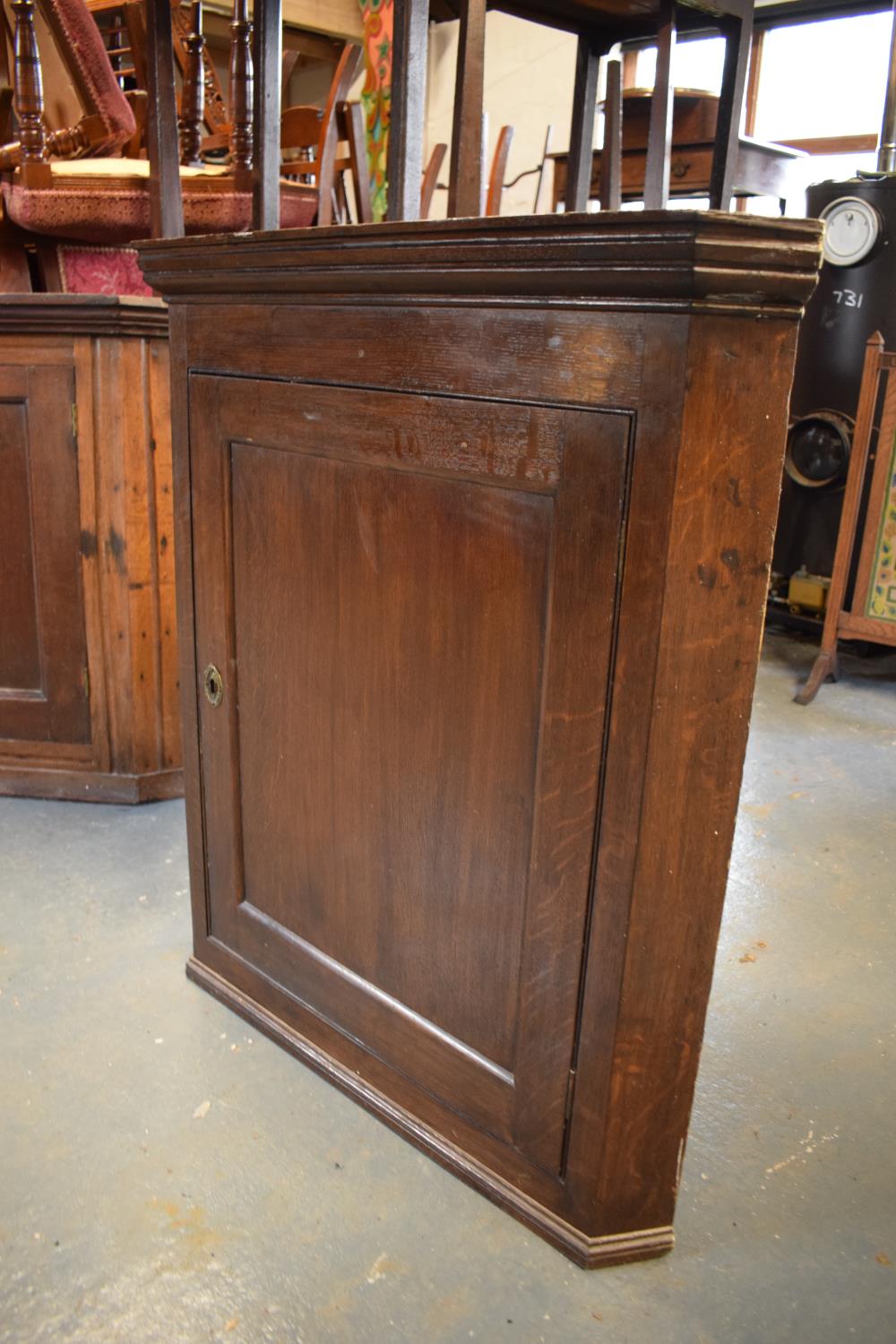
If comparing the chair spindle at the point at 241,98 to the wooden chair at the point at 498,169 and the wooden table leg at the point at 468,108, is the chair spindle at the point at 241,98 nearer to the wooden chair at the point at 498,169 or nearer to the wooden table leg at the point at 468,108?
the wooden table leg at the point at 468,108

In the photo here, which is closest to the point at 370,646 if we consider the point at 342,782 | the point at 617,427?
the point at 342,782

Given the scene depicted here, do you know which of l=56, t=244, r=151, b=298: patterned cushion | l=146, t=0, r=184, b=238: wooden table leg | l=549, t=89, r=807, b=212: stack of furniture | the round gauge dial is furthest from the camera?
l=549, t=89, r=807, b=212: stack of furniture

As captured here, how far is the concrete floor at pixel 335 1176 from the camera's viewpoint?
1.17 meters

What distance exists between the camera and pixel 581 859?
113 centimetres

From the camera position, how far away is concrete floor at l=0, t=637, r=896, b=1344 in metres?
1.17

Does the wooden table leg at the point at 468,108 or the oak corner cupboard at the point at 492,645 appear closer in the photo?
the oak corner cupboard at the point at 492,645

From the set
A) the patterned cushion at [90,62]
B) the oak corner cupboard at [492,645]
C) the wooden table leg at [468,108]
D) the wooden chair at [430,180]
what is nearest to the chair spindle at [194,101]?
the patterned cushion at [90,62]

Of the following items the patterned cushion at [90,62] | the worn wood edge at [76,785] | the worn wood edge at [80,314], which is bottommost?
the worn wood edge at [76,785]

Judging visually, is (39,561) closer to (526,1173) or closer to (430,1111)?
(430,1111)

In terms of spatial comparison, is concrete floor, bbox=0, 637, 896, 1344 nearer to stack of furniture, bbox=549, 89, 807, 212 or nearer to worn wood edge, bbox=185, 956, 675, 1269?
worn wood edge, bbox=185, 956, 675, 1269

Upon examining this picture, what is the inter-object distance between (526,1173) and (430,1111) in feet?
0.57

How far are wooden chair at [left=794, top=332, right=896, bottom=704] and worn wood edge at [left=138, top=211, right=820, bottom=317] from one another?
237 centimetres

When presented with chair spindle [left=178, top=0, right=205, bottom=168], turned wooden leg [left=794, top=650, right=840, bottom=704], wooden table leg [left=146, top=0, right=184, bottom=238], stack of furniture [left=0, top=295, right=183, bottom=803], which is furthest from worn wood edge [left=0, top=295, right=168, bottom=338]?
turned wooden leg [left=794, top=650, right=840, bottom=704]

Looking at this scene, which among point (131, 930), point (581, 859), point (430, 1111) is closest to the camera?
point (581, 859)
